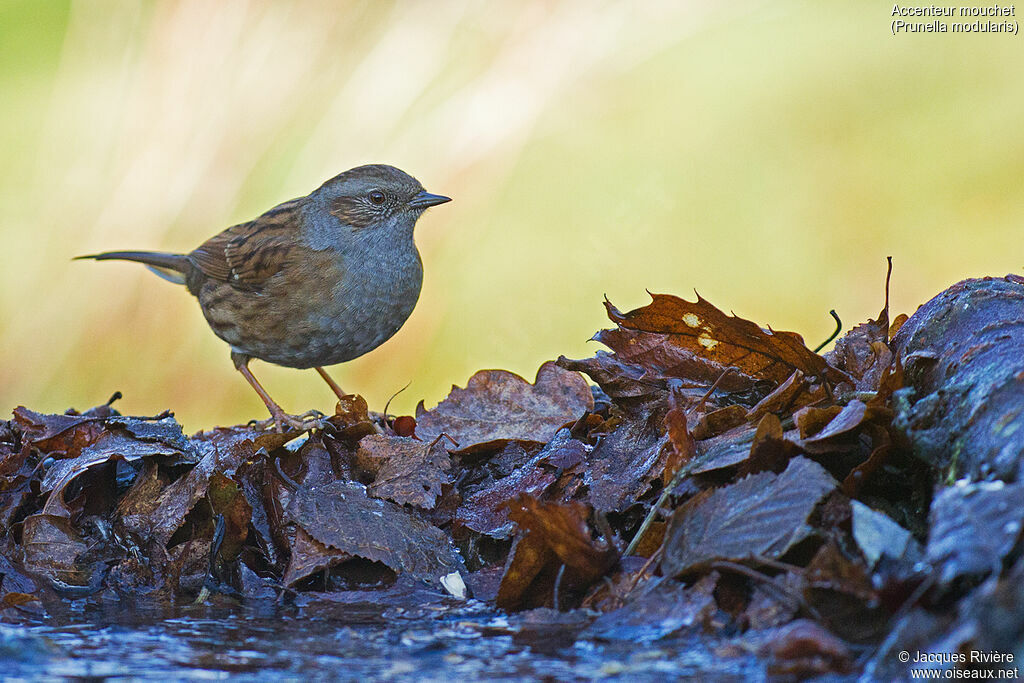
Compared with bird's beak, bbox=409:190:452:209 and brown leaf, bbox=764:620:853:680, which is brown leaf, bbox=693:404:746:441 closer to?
brown leaf, bbox=764:620:853:680

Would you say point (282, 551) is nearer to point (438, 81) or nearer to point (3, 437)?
point (3, 437)

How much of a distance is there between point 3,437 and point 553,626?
188 centimetres

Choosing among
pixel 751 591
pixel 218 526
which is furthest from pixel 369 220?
pixel 751 591

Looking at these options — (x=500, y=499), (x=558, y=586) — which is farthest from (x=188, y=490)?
(x=558, y=586)

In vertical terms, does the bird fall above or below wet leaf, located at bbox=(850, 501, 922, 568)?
above

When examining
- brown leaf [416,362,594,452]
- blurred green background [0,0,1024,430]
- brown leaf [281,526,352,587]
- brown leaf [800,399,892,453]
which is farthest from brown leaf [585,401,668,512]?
blurred green background [0,0,1024,430]

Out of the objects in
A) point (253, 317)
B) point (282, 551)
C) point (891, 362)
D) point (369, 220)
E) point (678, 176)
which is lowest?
point (282, 551)

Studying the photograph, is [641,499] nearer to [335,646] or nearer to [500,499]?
[500,499]

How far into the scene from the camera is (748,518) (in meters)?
2.07

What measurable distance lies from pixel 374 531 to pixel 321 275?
2.55 meters

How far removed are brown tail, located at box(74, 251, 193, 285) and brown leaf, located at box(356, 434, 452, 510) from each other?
3.35m

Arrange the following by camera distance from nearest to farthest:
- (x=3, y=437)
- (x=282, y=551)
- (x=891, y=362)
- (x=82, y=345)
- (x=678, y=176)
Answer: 1. (x=891, y=362)
2. (x=282, y=551)
3. (x=3, y=437)
4. (x=82, y=345)
5. (x=678, y=176)

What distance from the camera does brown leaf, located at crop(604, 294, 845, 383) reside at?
8.87ft

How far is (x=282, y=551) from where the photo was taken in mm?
2613
